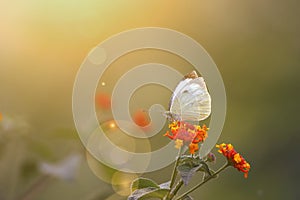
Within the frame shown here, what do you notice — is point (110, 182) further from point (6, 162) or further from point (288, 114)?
point (288, 114)

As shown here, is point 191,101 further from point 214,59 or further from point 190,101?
point 214,59

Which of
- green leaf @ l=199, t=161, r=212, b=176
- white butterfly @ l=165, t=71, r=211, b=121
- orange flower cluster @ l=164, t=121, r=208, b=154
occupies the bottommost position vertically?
green leaf @ l=199, t=161, r=212, b=176

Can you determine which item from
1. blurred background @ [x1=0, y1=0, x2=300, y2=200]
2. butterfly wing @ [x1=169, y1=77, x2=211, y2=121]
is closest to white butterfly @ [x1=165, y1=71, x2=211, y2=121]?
butterfly wing @ [x1=169, y1=77, x2=211, y2=121]

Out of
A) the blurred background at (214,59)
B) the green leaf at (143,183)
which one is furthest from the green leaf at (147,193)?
the blurred background at (214,59)

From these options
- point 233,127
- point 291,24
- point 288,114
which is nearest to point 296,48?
point 291,24

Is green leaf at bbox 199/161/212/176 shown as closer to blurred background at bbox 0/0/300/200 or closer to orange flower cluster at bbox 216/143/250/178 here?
orange flower cluster at bbox 216/143/250/178

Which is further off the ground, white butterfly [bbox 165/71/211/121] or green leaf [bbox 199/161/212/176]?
white butterfly [bbox 165/71/211/121]

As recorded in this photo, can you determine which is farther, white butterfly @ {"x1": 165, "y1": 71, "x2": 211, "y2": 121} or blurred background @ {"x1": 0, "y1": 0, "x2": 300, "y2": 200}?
blurred background @ {"x1": 0, "y1": 0, "x2": 300, "y2": 200}

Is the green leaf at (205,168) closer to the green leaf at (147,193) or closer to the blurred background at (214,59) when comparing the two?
the green leaf at (147,193)
